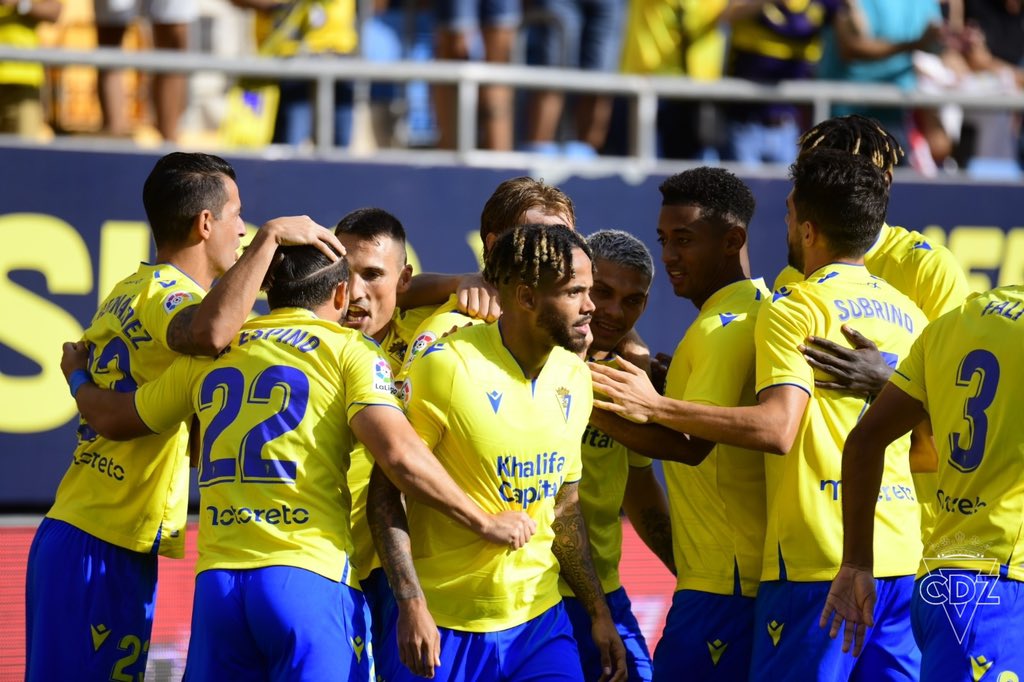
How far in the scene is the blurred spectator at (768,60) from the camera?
10.1 m

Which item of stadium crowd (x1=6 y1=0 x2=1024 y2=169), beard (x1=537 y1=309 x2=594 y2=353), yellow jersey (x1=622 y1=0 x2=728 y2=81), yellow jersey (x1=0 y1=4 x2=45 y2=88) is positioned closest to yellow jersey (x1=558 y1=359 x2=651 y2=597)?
beard (x1=537 y1=309 x2=594 y2=353)

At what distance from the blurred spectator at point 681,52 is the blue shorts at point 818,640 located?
221 inches

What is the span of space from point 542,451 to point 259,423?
97 centimetres

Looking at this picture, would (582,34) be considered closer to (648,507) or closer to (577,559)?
(648,507)

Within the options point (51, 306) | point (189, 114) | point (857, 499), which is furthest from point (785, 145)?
point (857, 499)

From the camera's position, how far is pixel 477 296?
542 centimetres

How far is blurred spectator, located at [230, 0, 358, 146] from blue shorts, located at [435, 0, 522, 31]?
76 centimetres

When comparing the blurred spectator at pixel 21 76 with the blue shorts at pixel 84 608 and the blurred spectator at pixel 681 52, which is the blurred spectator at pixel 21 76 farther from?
the blue shorts at pixel 84 608

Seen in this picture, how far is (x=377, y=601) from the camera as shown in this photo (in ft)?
17.2

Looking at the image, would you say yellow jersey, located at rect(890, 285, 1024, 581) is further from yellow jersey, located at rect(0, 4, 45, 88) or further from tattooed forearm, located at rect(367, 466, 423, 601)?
yellow jersey, located at rect(0, 4, 45, 88)

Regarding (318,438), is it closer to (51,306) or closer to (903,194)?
(51,306)

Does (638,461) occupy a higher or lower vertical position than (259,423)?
lower

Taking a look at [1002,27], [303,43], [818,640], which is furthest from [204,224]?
[1002,27]

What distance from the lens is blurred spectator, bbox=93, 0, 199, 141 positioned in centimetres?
946
